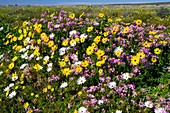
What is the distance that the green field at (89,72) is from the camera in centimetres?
696

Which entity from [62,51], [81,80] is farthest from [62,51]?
[81,80]

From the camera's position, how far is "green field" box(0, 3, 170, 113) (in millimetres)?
6961

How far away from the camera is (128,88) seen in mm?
7219

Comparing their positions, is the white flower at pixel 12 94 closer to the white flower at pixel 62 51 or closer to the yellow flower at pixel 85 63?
the white flower at pixel 62 51

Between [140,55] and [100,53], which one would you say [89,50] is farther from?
[140,55]

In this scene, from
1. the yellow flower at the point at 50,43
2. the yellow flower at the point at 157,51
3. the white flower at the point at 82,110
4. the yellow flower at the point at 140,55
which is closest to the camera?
the white flower at the point at 82,110

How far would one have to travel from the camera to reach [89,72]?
7.88m

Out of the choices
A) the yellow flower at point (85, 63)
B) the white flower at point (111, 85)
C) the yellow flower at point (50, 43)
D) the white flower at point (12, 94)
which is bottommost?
the white flower at point (12, 94)

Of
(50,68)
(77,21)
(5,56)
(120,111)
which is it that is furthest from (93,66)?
(5,56)

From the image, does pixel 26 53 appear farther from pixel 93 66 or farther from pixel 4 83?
pixel 93 66

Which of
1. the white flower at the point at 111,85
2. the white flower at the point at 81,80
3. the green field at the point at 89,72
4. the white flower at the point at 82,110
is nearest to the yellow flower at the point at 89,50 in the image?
the green field at the point at 89,72

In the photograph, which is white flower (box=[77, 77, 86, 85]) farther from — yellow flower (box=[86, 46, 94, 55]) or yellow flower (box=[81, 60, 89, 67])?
yellow flower (box=[86, 46, 94, 55])

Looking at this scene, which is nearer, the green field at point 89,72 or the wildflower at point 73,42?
the green field at point 89,72

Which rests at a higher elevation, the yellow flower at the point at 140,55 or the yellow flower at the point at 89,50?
the yellow flower at the point at 140,55
